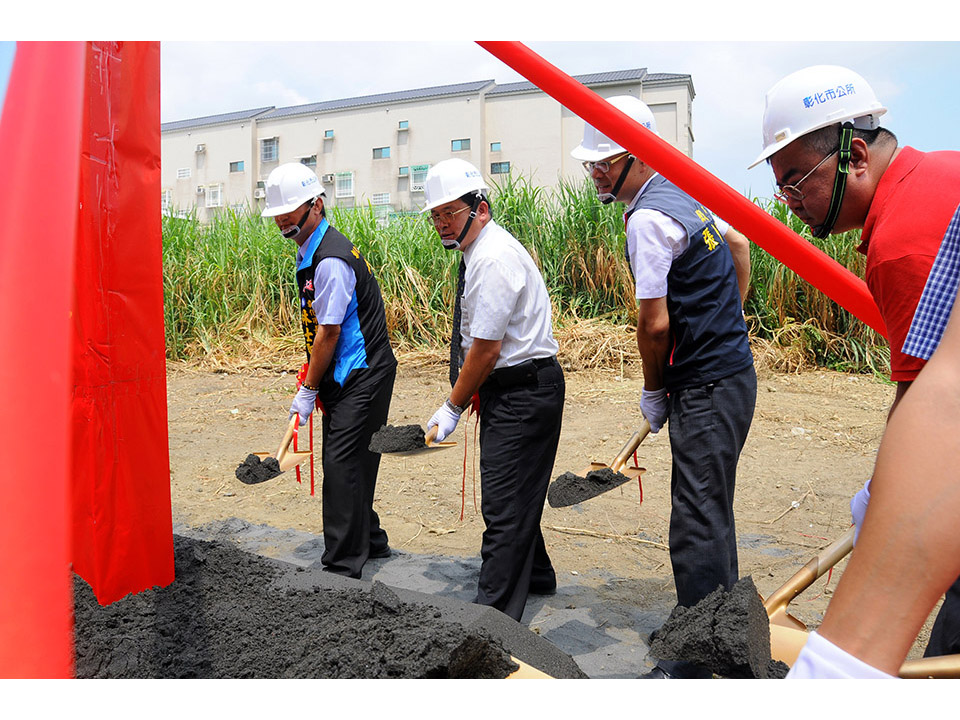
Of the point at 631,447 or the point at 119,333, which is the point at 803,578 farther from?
the point at 119,333

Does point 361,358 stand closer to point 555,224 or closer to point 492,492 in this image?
point 492,492

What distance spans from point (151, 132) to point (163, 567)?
1310 millimetres

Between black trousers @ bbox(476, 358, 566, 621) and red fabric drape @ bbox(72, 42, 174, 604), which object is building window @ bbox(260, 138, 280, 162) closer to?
black trousers @ bbox(476, 358, 566, 621)

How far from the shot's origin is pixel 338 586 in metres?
2.15

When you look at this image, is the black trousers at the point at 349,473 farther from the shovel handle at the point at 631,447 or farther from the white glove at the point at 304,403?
the shovel handle at the point at 631,447

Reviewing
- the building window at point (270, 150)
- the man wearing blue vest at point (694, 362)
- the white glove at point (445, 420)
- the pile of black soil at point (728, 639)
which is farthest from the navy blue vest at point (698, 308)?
the building window at point (270, 150)

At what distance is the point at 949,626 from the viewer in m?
1.45

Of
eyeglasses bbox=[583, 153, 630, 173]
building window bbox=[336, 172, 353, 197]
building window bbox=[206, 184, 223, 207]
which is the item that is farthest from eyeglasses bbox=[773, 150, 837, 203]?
building window bbox=[206, 184, 223, 207]

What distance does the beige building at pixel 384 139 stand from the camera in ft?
98.2

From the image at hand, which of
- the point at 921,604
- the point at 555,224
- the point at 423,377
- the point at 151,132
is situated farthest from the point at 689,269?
the point at 555,224

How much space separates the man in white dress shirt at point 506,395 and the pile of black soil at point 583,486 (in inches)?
7.2

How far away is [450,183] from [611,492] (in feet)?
10.3

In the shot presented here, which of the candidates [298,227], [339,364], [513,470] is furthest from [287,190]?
[513,470]

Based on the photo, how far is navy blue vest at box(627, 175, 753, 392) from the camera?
2.61 m
